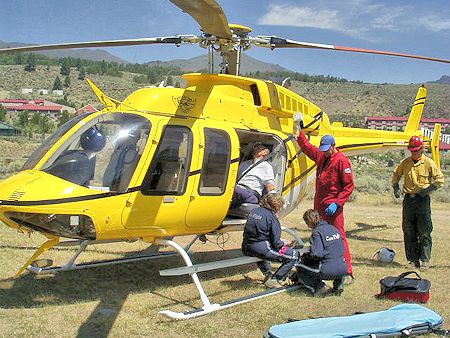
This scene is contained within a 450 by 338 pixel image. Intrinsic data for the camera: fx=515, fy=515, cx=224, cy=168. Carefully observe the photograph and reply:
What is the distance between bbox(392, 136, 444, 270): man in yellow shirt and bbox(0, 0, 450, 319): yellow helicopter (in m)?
1.78

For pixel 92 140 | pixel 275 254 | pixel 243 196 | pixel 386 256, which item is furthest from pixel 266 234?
pixel 386 256

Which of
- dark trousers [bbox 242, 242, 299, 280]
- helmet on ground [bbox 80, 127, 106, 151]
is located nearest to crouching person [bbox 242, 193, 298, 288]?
dark trousers [bbox 242, 242, 299, 280]

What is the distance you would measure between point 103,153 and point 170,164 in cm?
83

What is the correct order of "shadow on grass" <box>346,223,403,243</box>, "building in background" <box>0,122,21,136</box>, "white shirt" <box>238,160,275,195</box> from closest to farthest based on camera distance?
1. "white shirt" <box>238,160,275,195</box>
2. "shadow on grass" <box>346,223,403,243</box>
3. "building in background" <box>0,122,21,136</box>

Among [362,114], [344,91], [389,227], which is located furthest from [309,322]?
[344,91]

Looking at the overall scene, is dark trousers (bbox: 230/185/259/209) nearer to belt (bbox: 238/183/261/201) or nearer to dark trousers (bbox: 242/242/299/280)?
belt (bbox: 238/183/261/201)

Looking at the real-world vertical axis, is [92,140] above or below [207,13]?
below

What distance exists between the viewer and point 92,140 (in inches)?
230

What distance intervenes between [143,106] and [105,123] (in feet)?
1.93

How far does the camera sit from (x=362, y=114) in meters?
104

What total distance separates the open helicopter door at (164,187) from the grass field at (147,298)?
0.98 m

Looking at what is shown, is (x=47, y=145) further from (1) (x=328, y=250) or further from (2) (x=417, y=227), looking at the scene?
(2) (x=417, y=227)

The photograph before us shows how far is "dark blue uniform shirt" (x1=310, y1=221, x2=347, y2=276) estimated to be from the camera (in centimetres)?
651

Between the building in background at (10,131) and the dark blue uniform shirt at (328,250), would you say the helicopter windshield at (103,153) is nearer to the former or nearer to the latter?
the dark blue uniform shirt at (328,250)
